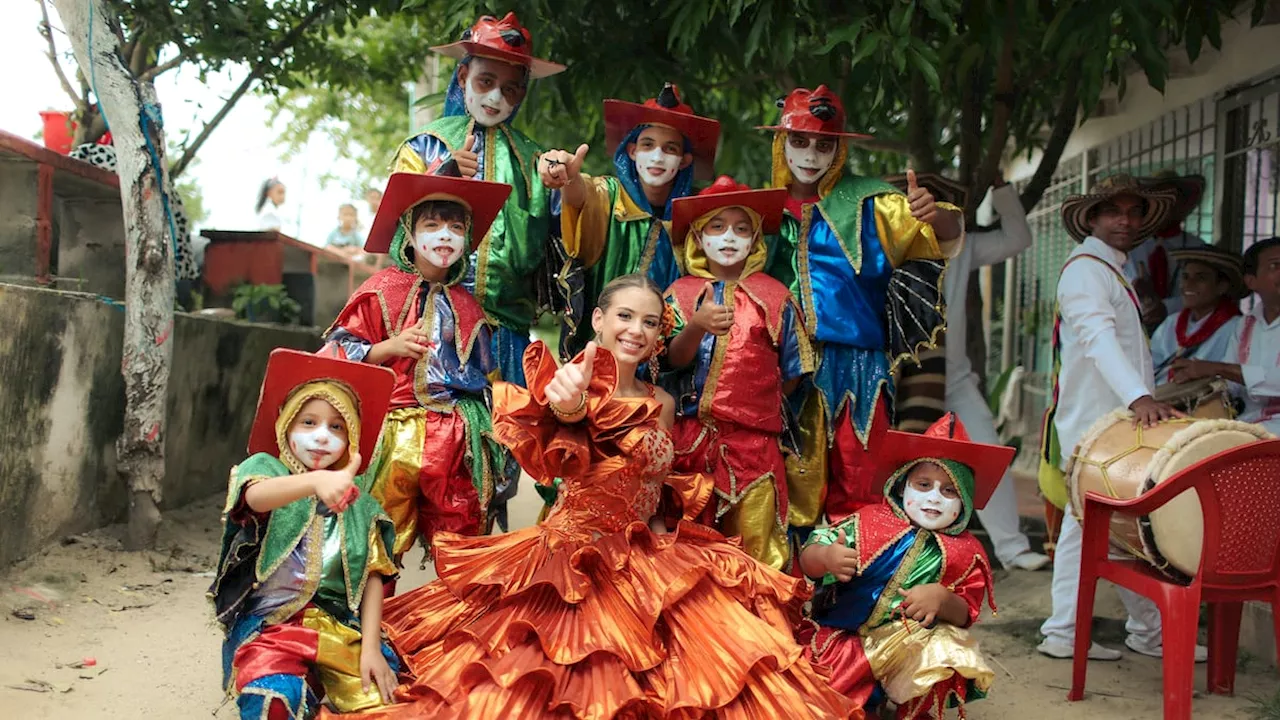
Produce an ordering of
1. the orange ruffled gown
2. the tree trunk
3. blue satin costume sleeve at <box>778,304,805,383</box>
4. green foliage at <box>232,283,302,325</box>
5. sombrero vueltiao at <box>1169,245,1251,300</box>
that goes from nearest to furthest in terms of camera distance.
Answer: the orange ruffled gown
blue satin costume sleeve at <box>778,304,805,383</box>
sombrero vueltiao at <box>1169,245,1251,300</box>
the tree trunk
green foliage at <box>232,283,302,325</box>

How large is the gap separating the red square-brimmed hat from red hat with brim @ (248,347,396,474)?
1.85m

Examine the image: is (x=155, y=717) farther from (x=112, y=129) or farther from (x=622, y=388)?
(x=112, y=129)

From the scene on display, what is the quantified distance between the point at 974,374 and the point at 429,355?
11.5 feet

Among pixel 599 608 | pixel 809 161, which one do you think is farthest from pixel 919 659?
pixel 809 161

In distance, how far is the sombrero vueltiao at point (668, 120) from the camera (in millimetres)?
4801

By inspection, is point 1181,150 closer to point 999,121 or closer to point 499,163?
point 999,121

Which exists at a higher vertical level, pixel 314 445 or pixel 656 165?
pixel 656 165

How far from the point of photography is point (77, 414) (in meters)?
6.00

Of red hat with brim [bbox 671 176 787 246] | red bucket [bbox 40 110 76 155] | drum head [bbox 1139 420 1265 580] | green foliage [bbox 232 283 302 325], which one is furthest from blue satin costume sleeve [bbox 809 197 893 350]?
red bucket [bbox 40 110 76 155]

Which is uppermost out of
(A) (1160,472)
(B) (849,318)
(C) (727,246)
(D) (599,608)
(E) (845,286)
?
(C) (727,246)

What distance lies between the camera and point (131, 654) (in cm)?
491

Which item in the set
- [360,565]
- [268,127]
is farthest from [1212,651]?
[268,127]

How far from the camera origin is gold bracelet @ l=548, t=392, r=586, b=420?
379 centimetres

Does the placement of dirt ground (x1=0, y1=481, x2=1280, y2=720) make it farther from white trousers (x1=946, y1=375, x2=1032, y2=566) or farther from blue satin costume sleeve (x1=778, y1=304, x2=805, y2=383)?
blue satin costume sleeve (x1=778, y1=304, x2=805, y2=383)
